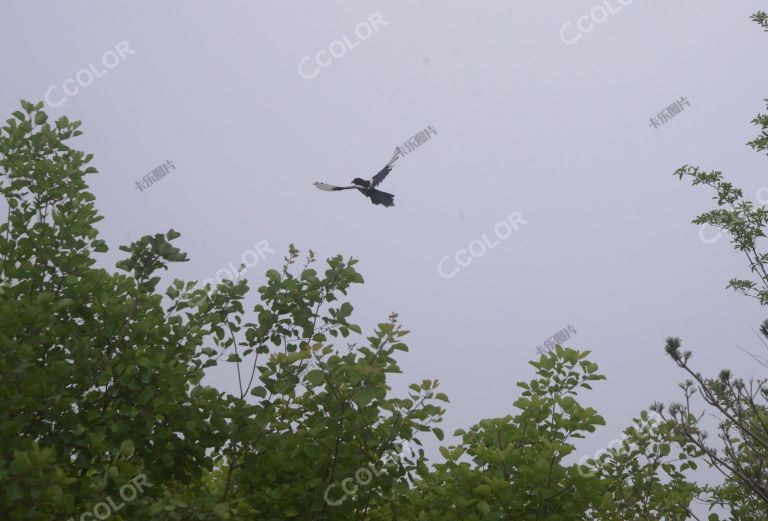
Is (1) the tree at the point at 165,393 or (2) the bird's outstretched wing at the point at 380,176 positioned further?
(2) the bird's outstretched wing at the point at 380,176

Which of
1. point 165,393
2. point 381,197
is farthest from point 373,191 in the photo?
point 165,393

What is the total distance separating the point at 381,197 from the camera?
650 centimetres

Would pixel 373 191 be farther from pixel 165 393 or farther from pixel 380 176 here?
pixel 165 393

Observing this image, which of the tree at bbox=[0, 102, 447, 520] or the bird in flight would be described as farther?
the bird in flight

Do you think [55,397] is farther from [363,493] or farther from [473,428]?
[473,428]

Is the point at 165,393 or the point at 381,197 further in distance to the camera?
the point at 381,197

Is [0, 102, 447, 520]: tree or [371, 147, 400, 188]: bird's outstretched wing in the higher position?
[371, 147, 400, 188]: bird's outstretched wing

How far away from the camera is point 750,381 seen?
5.28 m

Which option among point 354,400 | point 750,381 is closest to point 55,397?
point 354,400

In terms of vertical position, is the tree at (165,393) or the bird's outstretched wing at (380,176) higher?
the bird's outstretched wing at (380,176)

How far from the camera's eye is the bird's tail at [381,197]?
6.46m

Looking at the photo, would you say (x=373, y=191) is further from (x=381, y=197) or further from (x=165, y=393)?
(x=165, y=393)

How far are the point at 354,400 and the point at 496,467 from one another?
4.64 feet

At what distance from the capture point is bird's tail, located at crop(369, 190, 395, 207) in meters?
6.46
